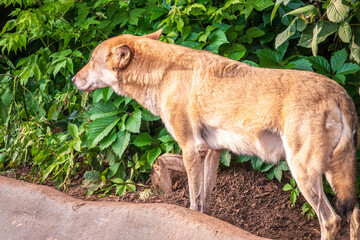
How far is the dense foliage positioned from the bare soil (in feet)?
0.67

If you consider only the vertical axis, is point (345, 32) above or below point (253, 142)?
above

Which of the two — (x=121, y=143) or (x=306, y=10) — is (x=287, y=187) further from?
(x=121, y=143)

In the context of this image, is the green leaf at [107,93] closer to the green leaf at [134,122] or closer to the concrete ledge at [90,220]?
the green leaf at [134,122]

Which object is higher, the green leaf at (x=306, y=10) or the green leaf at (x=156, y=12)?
the green leaf at (x=306, y=10)

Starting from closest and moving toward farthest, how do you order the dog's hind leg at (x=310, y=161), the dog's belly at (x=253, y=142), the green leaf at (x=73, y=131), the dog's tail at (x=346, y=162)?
the dog's hind leg at (x=310, y=161) → the dog's tail at (x=346, y=162) → the dog's belly at (x=253, y=142) → the green leaf at (x=73, y=131)

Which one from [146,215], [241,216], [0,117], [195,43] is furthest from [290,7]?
[0,117]

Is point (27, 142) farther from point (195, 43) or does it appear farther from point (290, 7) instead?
point (290, 7)

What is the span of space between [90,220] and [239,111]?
1.63 metres

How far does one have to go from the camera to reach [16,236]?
4520 millimetres

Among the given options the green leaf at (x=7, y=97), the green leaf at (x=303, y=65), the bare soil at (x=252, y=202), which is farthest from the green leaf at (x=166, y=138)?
the green leaf at (x=7, y=97)

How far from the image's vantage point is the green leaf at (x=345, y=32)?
4543mm

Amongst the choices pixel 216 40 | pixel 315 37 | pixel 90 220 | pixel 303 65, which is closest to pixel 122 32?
pixel 216 40

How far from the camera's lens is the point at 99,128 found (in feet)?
18.7

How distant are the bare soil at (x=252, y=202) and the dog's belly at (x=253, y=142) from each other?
1.00 meters
